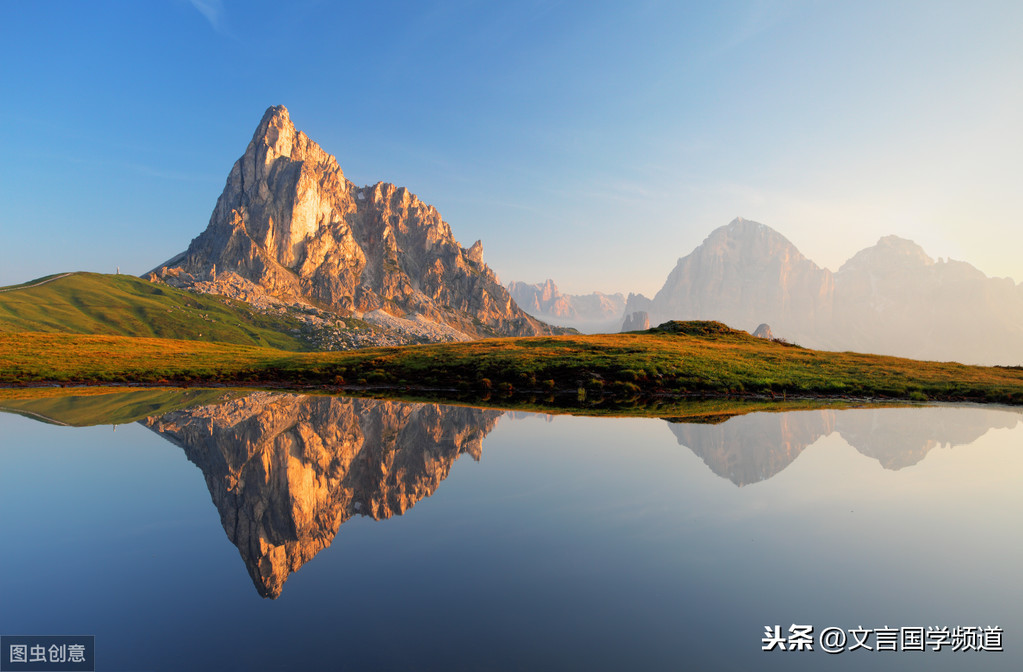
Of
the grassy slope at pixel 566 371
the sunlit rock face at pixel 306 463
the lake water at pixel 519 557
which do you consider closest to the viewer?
the lake water at pixel 519 557

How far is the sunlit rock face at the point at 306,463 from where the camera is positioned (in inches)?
493

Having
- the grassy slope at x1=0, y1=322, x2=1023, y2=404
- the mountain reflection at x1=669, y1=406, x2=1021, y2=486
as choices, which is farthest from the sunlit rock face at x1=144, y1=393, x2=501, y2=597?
the grassy slope at x1=0, y1=322, x2=1023, y2=404

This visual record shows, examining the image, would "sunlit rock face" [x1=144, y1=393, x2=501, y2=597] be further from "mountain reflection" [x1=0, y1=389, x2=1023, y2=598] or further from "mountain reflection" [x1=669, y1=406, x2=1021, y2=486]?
"mountain reflection" [x1=669, y1=406, x2=1021, y2=486]

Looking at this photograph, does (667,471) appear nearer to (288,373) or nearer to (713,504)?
(713,504)

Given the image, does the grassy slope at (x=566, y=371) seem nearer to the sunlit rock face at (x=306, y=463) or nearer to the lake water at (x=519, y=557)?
the sunlit rock face at (x=306, y=463)

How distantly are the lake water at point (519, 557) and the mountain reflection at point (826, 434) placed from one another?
13.3 inches

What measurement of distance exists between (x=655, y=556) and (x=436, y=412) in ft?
75.3

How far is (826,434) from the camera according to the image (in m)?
26.2

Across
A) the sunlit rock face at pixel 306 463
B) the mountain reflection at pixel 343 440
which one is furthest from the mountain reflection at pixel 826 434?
the sunlit rock face at pixel 306 463

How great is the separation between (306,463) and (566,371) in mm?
34853

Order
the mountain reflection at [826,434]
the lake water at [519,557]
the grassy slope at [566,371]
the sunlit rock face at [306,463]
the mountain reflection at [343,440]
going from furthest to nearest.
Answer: the grassy slope at [566,371], the mountain reflection at [826,434], the mountain reflection at [343,440], the sunlit rock face at [306,463], the lake water at [519,557]

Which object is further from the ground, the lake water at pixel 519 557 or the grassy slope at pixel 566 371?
the grassy slope at pixel 566 371

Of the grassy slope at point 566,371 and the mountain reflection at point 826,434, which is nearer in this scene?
the mountain reflection at point 826,434

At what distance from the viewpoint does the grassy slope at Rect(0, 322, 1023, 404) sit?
151 ft
